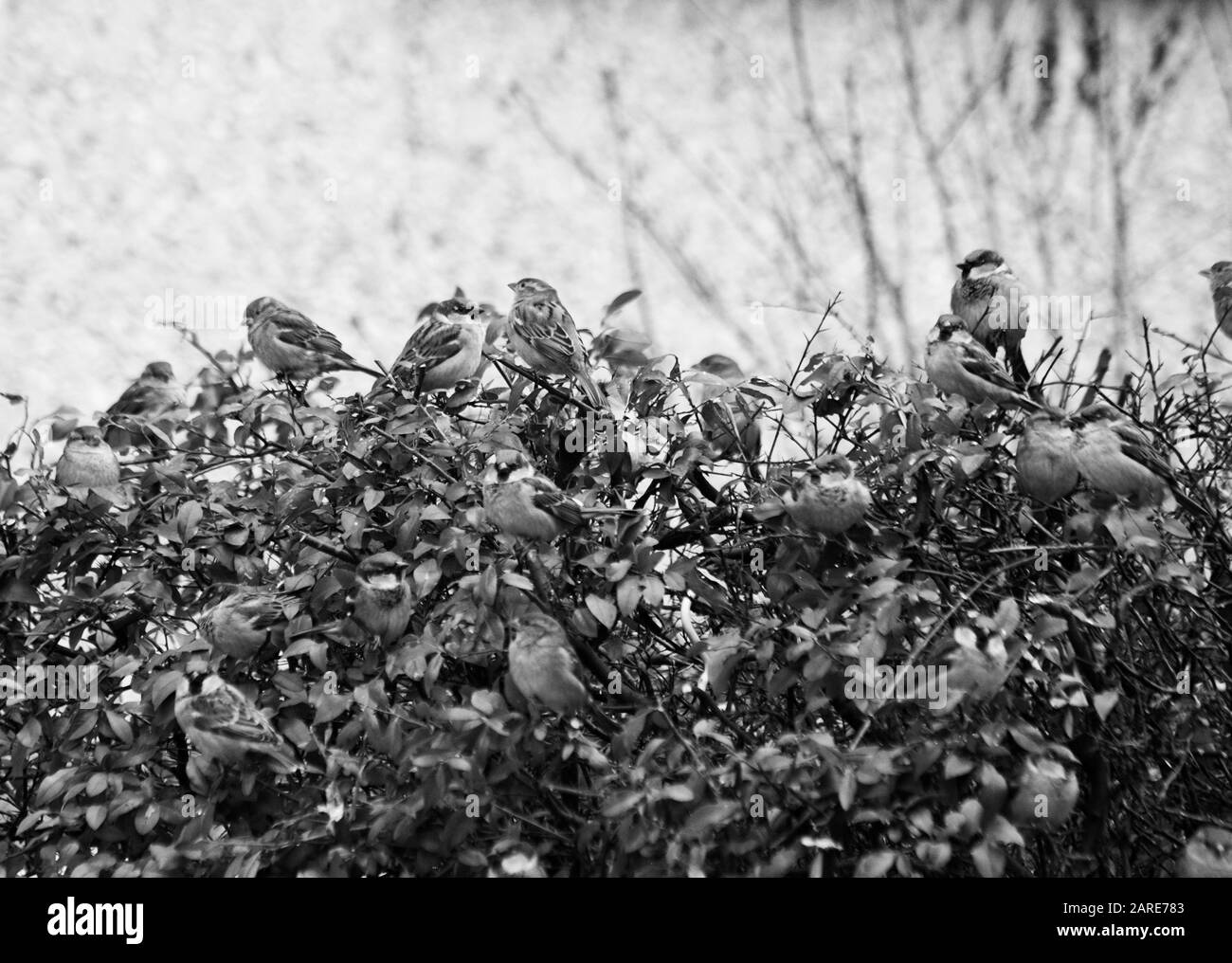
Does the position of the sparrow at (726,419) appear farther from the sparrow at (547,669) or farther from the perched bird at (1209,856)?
the perched bird at (1209,856)

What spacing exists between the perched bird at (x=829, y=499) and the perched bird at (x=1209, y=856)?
2.78 ft

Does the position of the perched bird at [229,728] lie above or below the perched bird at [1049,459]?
below

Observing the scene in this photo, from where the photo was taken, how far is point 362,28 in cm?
506

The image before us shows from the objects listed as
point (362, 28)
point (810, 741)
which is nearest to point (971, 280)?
point (810, 741)

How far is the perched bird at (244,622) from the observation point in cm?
275

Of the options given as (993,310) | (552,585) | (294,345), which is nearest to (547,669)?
(552,585)

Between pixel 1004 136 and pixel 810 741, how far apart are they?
3.53 meters

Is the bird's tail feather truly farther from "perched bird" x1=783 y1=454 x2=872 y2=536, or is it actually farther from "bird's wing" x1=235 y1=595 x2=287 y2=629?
"bird's wing" x1=235 y1=595 x2=287 y2=629

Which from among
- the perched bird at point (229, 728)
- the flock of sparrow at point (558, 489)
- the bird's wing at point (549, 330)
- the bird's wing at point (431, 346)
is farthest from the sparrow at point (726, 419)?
the perched bird at point (229, 728)

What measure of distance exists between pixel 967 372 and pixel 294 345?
2133 millimetres

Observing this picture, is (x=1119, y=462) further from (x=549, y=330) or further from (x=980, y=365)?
(x=549, y=330)

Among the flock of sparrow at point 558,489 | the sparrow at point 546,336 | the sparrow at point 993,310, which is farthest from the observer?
the sparrow at point 993,310

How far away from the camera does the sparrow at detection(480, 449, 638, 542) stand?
8.60 ft
